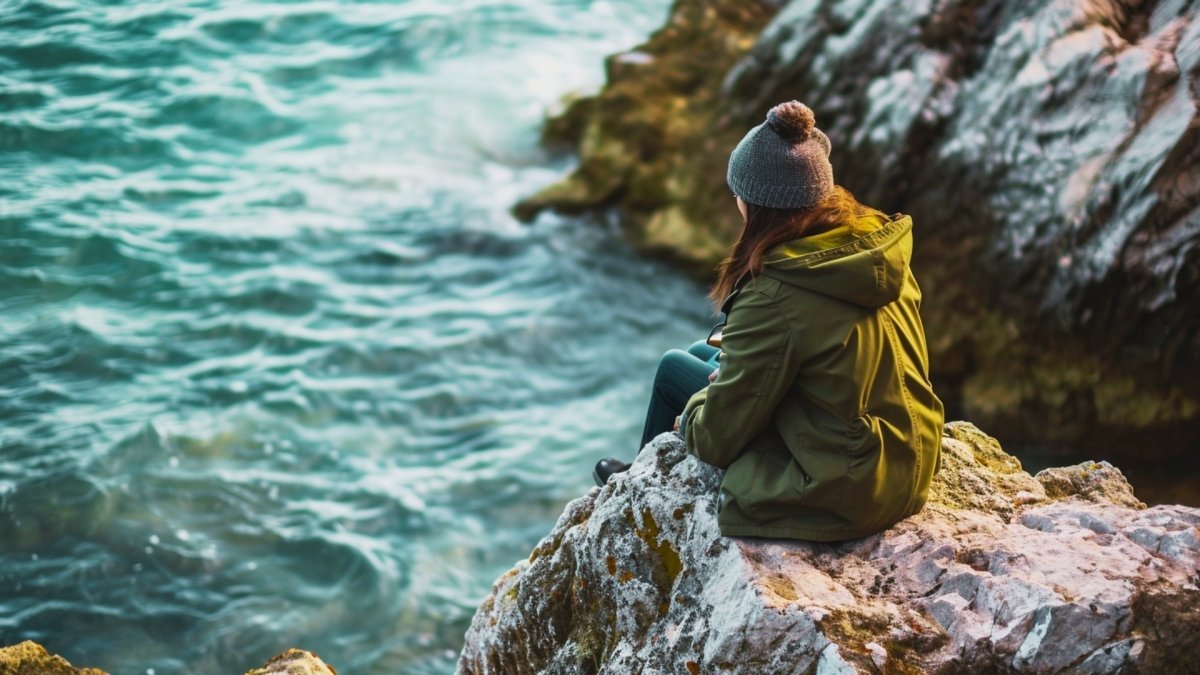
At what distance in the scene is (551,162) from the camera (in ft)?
52.0

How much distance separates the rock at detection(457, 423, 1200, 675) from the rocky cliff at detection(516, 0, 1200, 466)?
3468mm

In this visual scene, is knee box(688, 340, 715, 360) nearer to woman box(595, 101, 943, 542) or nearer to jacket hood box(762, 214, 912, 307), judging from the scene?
woman box(595, 101, 943, 542)

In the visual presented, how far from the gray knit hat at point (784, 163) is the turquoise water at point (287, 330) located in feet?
18.8

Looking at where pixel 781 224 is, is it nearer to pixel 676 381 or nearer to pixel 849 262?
pixel 849 262

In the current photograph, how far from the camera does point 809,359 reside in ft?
13.9

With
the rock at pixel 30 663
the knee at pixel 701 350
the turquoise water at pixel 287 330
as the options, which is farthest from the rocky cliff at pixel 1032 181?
the rock at pixel 30 663

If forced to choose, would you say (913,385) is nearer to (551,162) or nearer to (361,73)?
(551,162)

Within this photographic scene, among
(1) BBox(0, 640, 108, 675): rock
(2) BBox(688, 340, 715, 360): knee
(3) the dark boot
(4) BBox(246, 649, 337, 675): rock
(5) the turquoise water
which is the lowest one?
(5) the turquoise water

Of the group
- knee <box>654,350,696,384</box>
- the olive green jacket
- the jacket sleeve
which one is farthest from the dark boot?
the jacket sleeve

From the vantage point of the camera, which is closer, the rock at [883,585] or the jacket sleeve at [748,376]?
the rock at [883,585]

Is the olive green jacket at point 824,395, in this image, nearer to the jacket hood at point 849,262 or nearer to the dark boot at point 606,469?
the jacket hood at point 849,262

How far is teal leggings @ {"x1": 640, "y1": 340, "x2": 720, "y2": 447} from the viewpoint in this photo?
5.32 metres

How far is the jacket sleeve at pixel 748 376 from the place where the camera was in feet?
13.8

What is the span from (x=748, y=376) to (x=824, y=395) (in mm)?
303
